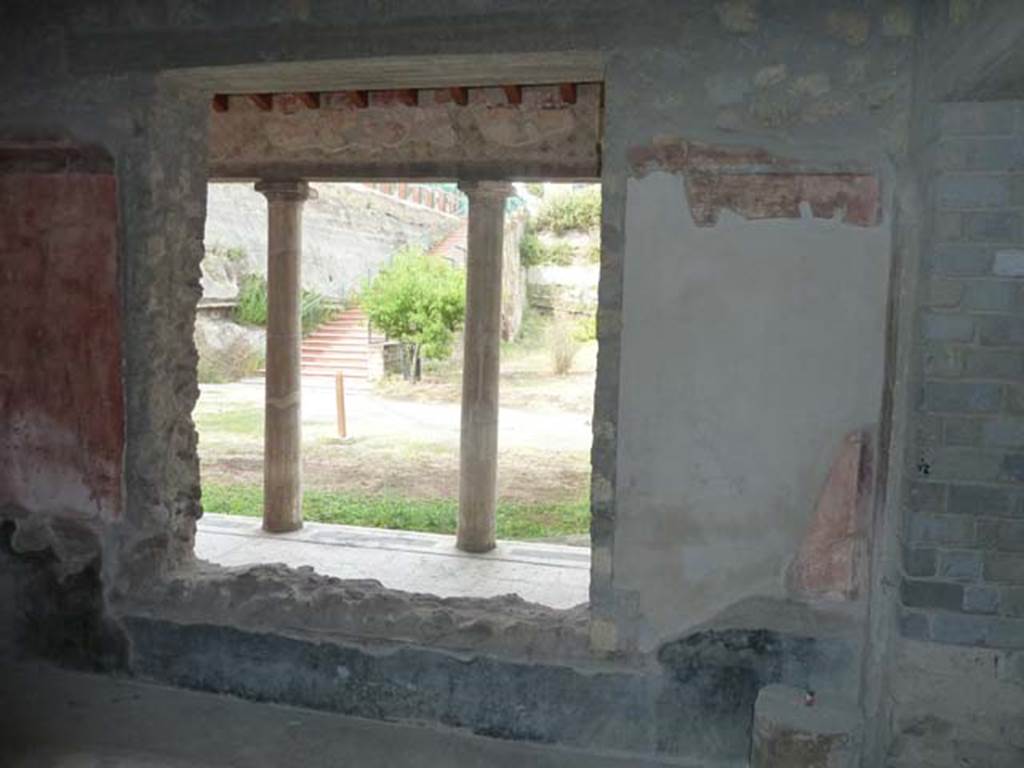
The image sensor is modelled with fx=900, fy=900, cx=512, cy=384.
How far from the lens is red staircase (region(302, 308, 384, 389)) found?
20.5 m

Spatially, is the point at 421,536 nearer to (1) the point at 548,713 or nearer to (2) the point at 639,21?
(1) the point at 548,713

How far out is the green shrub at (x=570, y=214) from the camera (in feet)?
90.4

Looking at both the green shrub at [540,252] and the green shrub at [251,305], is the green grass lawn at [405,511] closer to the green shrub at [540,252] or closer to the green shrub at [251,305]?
the green shrub at [251,305]

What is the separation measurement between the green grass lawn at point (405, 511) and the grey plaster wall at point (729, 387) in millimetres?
5245

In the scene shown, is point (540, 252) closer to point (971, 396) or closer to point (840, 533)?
point (840, 533)

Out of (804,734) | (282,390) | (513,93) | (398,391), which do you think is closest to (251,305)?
(398,391)

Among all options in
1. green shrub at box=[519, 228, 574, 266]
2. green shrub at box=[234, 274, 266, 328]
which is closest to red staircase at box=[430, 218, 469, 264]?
green shrub at box=[519, 228, 574, 266]

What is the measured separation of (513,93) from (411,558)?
373cm

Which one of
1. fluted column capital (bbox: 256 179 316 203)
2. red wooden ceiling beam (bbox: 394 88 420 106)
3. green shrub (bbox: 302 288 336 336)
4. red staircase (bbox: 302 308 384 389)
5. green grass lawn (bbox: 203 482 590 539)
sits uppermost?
red wooden ceiling beam (bbox: 394 88 420 106)

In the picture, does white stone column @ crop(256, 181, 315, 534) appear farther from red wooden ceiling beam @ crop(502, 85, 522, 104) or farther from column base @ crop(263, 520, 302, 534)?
red wooden ceiling beam @ crop(502, 85, 522, 104)

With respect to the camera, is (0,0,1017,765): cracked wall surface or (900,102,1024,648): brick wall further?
(0,0,1017,765): cracked wall surface

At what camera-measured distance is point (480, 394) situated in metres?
7.61

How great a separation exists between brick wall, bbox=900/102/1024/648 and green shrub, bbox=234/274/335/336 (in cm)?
1757

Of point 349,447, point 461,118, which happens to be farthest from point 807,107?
point 349,447
